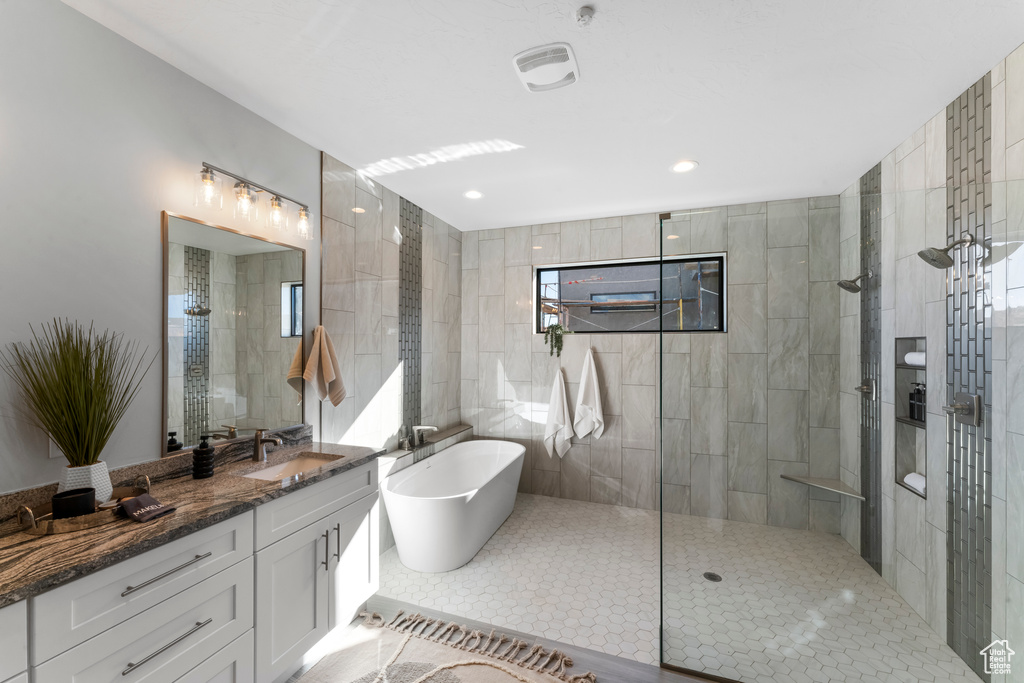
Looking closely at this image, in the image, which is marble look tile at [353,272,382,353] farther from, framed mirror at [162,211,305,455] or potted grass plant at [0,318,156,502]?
potted grass plant at [0,318,156,502]

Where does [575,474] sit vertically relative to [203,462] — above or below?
below

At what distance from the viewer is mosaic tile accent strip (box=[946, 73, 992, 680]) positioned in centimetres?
166

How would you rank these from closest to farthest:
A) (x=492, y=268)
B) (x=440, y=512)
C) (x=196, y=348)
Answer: (x=196, y=348), (x=440, y=512), (x=492, y=268)

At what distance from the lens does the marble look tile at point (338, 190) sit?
8.61 feet

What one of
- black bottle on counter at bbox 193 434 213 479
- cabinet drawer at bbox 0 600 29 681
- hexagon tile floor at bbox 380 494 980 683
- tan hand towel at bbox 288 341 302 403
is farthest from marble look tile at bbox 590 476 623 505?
cabinet drawer at bbox 0 600 29 681

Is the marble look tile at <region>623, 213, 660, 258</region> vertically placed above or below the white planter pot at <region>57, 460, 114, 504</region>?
above

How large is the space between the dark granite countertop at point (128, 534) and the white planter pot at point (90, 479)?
15cm

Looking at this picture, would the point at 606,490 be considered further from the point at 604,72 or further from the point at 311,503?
the point at 604,72

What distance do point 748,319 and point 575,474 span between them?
2.57 m

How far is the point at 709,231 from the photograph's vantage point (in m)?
2.02

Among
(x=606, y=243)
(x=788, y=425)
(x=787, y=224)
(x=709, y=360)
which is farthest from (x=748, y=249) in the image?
(x=606, y=243)

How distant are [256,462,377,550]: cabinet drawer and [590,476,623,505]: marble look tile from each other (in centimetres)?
232

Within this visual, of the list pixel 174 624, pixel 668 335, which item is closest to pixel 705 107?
pixel 668 335

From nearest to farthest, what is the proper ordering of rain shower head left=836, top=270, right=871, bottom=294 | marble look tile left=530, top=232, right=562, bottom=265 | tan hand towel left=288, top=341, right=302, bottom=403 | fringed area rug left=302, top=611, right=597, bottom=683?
rain shower head left=836, top=270, right=871, bottom=294
fringed area rug left=302, top=611, right=597, bottom=683
tan hand towel left=288, top=341, right=302, bottom=403
marble look tile left=530, top=232, right=562, bottom=265
